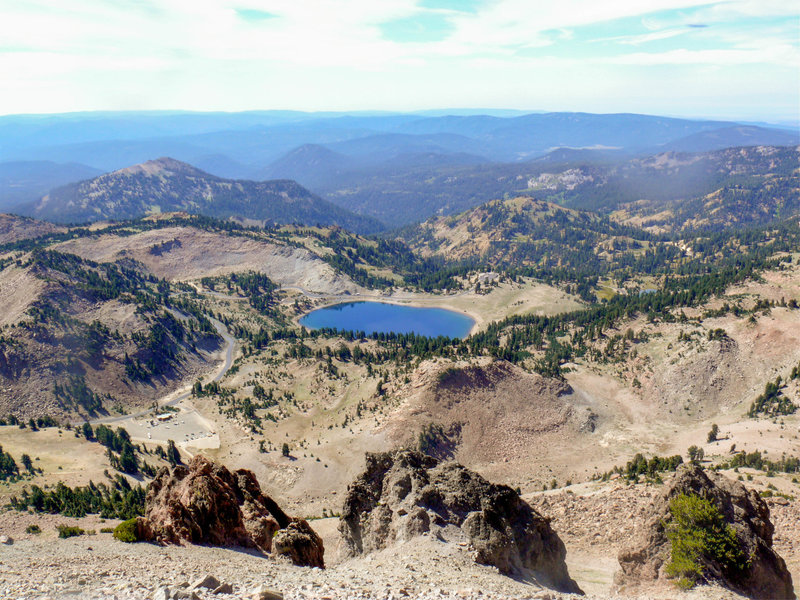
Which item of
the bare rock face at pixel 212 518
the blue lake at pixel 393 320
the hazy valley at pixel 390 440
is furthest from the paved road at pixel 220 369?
the bare rock face at pixel 212 518

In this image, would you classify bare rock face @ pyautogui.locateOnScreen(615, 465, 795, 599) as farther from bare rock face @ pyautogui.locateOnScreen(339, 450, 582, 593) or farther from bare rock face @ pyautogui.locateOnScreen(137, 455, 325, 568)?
bare rock face @ pyautogui.locateOnScreen(137, 455, 325, 568)

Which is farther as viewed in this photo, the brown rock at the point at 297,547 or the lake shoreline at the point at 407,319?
the lake shoreline at the point at 407,319

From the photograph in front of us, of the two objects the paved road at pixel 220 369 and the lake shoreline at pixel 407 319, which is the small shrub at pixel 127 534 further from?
the lake shoreline at pixel 407 319

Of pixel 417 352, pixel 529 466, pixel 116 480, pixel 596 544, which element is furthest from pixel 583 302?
pixel 116 480

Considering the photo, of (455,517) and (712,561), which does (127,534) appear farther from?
(712,561)

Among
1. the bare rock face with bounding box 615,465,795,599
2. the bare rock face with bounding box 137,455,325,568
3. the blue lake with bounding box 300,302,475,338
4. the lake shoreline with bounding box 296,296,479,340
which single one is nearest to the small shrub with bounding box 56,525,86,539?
the bare rock face with bounding box 137,455,325,568

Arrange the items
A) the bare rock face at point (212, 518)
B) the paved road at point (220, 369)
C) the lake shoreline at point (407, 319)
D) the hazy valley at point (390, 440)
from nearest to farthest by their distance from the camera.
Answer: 1. the hazy valley at point (390, 440)
2. the bare rock face at point (212, 518)
3. the paved road at point (220, 369)
4. the lake shoreline at point (407, 319)

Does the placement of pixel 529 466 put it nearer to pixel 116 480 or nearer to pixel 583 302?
pixel 116 480
